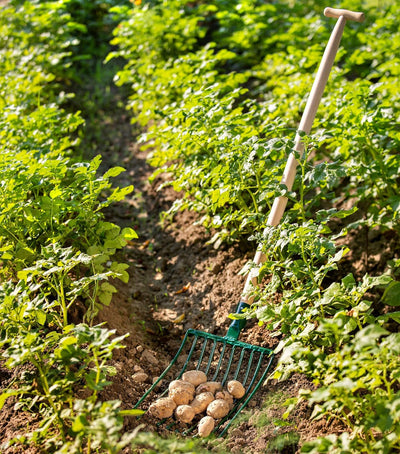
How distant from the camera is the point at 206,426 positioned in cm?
221

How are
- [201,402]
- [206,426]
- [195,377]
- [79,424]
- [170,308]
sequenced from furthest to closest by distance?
[170,308], [195,377], [201,402], [206,426], [79,424]

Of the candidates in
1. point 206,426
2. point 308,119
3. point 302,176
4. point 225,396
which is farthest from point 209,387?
point 308,119

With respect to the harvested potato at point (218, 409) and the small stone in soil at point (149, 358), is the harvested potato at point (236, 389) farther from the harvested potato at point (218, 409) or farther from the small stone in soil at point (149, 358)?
the small stone in soil at point (149, 358)

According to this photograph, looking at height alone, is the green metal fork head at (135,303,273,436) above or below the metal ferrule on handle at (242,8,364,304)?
below

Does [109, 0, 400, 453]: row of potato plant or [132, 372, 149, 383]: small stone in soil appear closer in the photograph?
[109, 0, 400, 453]: row of potato plant

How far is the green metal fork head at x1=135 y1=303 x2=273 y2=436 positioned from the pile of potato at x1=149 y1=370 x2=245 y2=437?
4cm

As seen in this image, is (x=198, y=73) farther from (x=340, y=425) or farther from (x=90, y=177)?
(x=340, y=425)

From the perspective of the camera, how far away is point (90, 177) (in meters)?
2.52

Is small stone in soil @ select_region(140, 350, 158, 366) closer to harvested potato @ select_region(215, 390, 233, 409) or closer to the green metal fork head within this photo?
the green metal fork head

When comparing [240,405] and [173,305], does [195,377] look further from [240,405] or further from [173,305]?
[173,305]

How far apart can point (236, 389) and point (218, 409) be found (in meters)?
0.14

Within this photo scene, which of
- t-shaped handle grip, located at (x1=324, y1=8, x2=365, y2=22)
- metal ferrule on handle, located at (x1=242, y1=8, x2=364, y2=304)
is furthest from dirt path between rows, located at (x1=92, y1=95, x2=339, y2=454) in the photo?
t-shaped handle grip, located at (x1=324, y1=8, x2=365, y2=22)

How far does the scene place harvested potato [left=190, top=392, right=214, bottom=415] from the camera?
7.61ft

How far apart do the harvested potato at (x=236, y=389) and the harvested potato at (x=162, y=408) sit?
0.26 m
